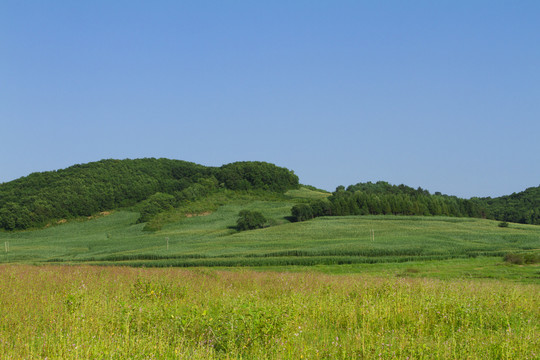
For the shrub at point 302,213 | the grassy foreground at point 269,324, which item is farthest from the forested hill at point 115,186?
the grassy foreground at point 269,324

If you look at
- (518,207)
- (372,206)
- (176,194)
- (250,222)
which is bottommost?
(518,207)

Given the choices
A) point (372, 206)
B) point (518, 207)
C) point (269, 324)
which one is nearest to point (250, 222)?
point (372, 206)

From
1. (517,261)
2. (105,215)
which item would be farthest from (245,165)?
(517,261)

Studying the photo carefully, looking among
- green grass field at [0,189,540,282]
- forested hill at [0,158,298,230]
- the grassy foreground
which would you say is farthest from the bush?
the grassy foreground

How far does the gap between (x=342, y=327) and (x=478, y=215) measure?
96.0 m

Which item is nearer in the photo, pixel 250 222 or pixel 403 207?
pixel 250 222

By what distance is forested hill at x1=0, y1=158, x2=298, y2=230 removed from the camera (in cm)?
Result: 10388

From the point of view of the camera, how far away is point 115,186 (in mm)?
123375

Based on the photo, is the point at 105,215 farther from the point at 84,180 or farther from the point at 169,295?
the point at 169,295

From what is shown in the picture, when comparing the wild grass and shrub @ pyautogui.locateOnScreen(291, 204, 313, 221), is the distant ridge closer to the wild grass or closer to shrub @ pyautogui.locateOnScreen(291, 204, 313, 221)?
shrub @ pyautogui.locateOnScreen(291, 204, 313, 221)

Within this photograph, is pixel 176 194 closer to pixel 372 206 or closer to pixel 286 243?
pixel 372 206

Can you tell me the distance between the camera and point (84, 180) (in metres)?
122

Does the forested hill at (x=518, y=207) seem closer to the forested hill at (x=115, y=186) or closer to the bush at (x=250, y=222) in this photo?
the forested hill at (x=115, y=186)

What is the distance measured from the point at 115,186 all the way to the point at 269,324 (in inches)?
4756
